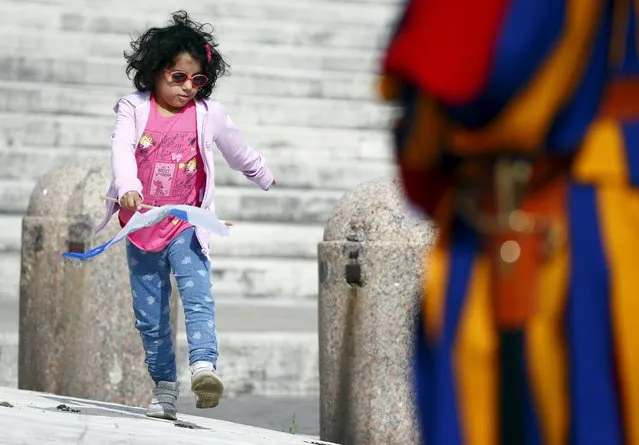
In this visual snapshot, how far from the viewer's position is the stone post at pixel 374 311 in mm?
6887

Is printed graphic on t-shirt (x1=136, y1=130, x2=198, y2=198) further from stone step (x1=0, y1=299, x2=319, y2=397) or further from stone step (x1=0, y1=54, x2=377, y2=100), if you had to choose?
stone step (x1=0, y1=54, x2=377, y2=100)

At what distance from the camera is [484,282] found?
8.31 ft

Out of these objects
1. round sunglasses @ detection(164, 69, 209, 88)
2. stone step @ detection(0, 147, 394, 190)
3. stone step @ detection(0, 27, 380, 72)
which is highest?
A: stone step @ detection(0, 27, 380, 72)

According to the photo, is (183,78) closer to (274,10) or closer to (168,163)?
(168,163)

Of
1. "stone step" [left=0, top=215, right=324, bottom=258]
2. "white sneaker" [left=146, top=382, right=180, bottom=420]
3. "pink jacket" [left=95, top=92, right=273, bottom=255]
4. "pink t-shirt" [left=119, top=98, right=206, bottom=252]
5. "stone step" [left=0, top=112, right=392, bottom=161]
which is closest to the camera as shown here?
"pink jacket" [left=95, top=92, right=273, bottom=255]

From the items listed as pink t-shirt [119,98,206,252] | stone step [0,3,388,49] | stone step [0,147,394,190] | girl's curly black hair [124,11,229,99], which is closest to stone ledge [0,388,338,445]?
pink t-shirt [119,98,206,252]

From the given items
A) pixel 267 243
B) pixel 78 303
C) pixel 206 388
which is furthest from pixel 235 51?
pixel 206 388

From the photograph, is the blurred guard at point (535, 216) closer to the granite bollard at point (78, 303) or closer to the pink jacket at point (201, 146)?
the pink jacket at point (201, 146)

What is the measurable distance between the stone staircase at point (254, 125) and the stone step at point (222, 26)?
0.5 inches

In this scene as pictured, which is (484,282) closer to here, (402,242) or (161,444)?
(161,444)

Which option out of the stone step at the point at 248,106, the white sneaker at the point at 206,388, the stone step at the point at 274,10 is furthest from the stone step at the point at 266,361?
the stone step at the point at 274,10

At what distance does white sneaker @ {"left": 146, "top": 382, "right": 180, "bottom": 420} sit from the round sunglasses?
1.18m

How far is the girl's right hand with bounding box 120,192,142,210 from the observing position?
646cm

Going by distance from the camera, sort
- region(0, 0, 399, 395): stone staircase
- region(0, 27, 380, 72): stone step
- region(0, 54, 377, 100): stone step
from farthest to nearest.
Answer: region(0, 27, 380, 72): stone step
region(0, 54, 377, 100): stone step
region(0, 0, 399, 395): stone staircase
